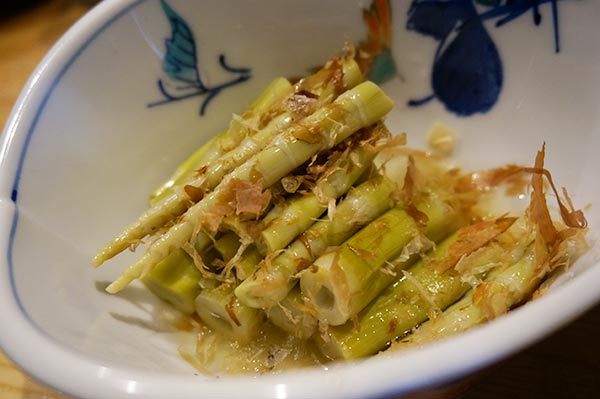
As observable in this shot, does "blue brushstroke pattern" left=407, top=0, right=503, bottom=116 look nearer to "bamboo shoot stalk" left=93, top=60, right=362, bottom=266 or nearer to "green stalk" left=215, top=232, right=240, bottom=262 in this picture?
"bamboo shoot stalk" left=93, top=60, right=362, bottom=266

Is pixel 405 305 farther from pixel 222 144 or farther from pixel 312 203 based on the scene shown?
pixel 222 144

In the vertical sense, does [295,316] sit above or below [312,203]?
below

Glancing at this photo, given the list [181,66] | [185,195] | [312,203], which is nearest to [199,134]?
[181,66]

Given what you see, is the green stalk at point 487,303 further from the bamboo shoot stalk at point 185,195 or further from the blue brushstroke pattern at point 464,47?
the blue brushstroke pattern at point 464,47

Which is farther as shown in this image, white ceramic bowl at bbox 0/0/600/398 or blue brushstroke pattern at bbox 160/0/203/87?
blue brushstroke pattern at bbox 160/0/203/87

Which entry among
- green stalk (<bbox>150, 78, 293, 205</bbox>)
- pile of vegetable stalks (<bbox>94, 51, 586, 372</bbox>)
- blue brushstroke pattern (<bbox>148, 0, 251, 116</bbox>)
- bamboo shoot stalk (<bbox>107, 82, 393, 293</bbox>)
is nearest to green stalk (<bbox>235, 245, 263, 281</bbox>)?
pile of vegetable stalks (<bbox>94, 51, 586, 372</bbox>)

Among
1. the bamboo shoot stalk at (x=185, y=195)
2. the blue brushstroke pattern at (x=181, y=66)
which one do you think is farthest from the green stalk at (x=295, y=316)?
the blue brushstroke pattern at (x=181, y=66)
